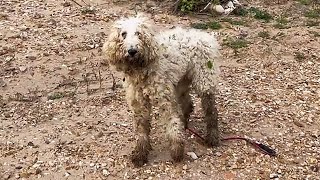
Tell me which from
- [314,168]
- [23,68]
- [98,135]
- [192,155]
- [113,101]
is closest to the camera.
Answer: [314,168]

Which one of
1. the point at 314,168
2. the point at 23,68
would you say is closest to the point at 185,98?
the point at 314,168

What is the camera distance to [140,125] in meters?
5.95

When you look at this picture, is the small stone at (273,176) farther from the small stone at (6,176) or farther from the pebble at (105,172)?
the small stone at (6,176)

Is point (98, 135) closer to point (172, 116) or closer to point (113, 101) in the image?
point (113, 101)

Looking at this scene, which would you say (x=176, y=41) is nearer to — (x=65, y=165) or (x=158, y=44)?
(x=158, y=44)

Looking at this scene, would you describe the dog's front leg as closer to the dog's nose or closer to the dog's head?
the dog's head

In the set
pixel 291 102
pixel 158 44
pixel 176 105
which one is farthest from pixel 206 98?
pixel 291 102

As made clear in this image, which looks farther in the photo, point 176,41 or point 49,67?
point 49,67

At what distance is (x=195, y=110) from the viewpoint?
729 cm

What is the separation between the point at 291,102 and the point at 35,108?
11.4 feet

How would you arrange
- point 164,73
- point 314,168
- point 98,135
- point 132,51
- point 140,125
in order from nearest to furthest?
1. point 132,51
2. point 164,73
3. point 140,125
4. point 314,168
5. point 98,135

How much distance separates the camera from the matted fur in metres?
5.46

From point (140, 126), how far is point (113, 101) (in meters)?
1.51

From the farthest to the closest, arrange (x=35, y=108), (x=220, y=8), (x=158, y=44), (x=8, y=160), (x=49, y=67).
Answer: (x=220, y=8)
(x=49, y=67)
(x=35, y=108)
(x=8, y=160)
(x=158, y=44)
